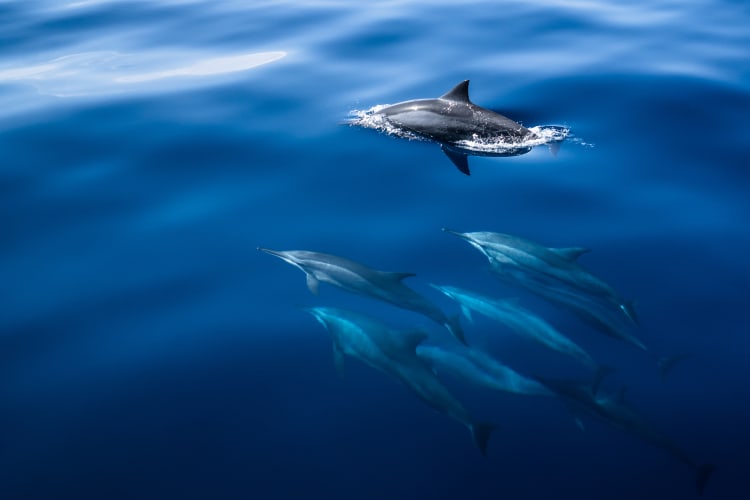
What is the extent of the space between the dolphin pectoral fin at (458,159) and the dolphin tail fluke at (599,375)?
3.68 m

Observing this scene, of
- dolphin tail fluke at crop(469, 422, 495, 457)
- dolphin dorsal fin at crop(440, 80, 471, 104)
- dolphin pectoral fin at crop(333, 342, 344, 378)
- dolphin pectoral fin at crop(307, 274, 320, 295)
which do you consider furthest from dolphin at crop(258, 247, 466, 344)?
dolphin dorsal fin at crop(440, 80, 471, 104)

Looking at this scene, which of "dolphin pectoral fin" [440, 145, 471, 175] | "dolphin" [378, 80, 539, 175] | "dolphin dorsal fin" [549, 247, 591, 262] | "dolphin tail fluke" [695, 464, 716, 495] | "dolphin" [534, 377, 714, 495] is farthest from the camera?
"dolphin" [378, 80, 539, 175]

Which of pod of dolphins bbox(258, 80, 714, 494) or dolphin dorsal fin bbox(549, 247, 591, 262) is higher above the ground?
dolphin dorsal fin bbox(549, 247, 591, 262)

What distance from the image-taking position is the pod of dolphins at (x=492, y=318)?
17.0 ft

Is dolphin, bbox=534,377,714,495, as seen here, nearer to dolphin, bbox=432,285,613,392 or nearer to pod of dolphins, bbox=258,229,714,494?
pod of dolphins, bbox=258,229,714,494

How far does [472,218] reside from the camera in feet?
24.7

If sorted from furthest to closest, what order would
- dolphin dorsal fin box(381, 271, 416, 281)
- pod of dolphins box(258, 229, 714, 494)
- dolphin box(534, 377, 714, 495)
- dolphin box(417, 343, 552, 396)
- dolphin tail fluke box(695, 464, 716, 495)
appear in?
dolphin dorsal fin box(381, 271, 416, 281) → dolphin box(417, 343, 552, 396) → pod of dolphins box(258, 229, 714, 494) → dolphin box(534, 377, 714, 495) → dolphin tail fluke box(695, 464, 716, 495)

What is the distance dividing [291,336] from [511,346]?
1.99 meters

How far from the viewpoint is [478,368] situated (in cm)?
558

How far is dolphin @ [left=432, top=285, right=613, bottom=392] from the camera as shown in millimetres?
5652

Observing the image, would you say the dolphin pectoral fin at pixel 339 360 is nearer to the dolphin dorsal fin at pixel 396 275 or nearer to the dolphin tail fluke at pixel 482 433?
the dolphin dorsal fin at pixel 396 275

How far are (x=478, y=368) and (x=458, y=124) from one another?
15.1 ft

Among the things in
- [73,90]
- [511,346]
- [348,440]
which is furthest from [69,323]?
[73,90]

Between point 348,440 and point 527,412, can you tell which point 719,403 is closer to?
point 527,412
